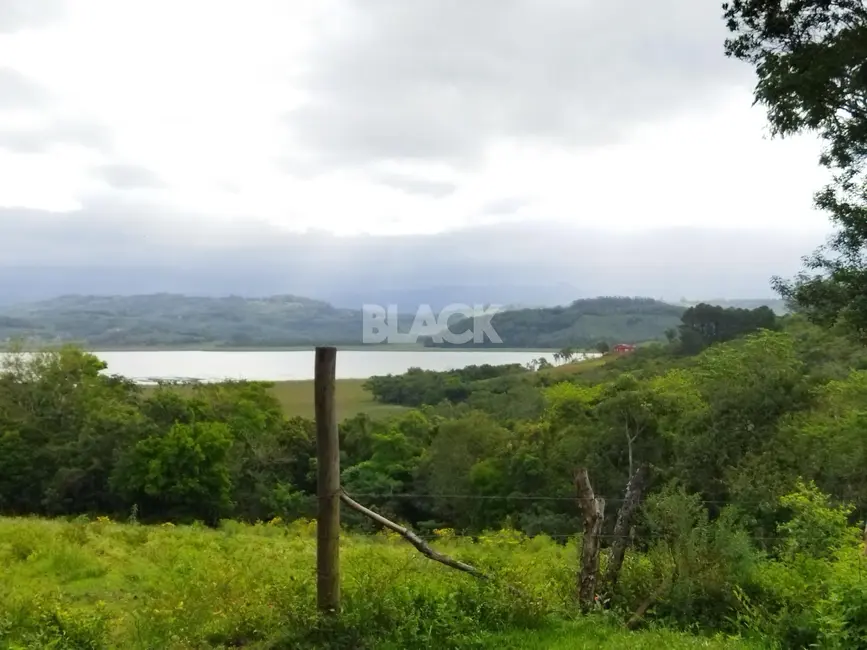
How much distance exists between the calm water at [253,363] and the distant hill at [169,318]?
142 cm

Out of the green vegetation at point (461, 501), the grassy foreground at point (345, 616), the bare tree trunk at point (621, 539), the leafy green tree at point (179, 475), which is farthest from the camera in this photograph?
the leafy green tree at point (179, 475)

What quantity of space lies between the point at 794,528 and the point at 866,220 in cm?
394

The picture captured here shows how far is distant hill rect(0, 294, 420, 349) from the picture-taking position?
4865cm

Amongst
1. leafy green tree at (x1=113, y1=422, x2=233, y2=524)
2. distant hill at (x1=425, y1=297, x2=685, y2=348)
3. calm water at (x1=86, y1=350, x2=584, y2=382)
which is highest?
distant hill at (x1=425, y1=297, x2=685, y2=348)

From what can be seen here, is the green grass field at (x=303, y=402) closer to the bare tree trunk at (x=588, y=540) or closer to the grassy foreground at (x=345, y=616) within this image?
the grassy foreground at (x=345, y=616)

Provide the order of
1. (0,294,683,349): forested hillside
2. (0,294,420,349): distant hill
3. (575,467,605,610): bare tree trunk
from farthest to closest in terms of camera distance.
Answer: (0,294,420,349): distant hill → (0,294,683,349): forested hillside → (575,467,605,610): bare tree trunk

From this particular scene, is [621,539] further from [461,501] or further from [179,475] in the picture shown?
[179,475]

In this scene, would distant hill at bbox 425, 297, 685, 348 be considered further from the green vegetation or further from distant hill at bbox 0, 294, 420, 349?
distant hill at bbox 0, 294, 420, 349

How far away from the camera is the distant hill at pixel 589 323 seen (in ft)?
208

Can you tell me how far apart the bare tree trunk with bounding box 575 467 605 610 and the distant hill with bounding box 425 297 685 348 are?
53475mm

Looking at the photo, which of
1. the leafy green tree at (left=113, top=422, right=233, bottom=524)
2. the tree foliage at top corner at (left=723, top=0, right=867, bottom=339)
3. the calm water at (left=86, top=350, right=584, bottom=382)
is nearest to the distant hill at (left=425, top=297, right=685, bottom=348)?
the calm water at (left=86, top=350, right=584, bottom=382)

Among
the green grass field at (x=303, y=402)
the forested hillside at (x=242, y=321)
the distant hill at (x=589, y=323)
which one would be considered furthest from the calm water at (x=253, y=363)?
the distant hill at (x=589, y=323)

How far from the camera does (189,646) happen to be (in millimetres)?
4016

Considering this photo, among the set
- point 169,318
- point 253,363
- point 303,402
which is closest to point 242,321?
point 169,318
